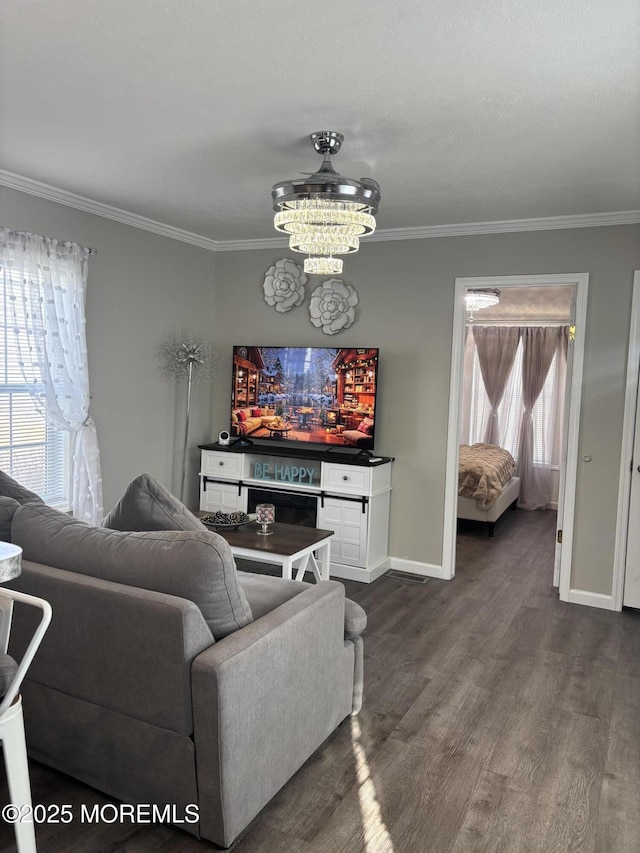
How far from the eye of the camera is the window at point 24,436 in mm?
4062

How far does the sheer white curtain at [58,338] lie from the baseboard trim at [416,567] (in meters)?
→ 2.27

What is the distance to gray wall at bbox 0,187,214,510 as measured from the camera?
181 inches

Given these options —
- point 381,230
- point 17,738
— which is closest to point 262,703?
point 17,738

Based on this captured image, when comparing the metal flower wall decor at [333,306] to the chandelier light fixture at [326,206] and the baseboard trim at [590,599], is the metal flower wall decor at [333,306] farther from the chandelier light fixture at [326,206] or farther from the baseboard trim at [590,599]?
the baseboard trim at [590,599]

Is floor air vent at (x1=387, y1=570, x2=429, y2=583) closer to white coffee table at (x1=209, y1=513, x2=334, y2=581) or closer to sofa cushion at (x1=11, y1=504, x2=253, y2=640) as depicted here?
white coffee table at (x1=209, y1=513, x2=334, y2=581)

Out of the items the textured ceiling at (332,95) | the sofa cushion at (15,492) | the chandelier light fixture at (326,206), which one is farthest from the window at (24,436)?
the chandelier light fixture at (326,206)

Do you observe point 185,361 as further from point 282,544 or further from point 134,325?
point 282,544

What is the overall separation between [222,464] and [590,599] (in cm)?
298

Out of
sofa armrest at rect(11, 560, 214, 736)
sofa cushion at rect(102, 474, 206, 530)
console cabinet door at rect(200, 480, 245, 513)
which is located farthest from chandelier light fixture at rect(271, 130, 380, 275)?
console cabinet door at rect(200, 480, 245, 513)

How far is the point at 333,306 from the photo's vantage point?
17.3ft

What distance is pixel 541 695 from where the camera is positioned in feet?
10.6

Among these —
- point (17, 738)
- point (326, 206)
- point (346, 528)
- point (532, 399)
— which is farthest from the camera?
point (532, 399)

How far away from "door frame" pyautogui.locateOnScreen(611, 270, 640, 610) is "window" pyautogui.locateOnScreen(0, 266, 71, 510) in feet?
12.4

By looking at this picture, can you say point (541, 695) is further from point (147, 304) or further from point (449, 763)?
point (147, 304)
